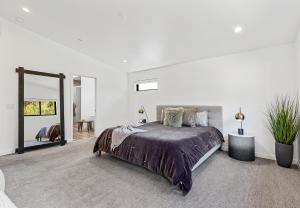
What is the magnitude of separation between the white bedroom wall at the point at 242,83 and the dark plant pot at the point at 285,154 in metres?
0.44

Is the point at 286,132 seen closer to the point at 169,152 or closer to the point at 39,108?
the point at 169,152

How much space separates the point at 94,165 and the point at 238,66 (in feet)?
12.5

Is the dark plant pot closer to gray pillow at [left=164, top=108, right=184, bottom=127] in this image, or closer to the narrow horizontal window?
gray pillow at [left=164, top=108, right=184, bottom=127]

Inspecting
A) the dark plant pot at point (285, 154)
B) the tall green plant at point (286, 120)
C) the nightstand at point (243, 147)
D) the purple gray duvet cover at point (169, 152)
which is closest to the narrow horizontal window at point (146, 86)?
the purple gray duvet cover at point (169, 152)

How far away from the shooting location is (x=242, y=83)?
3.45m

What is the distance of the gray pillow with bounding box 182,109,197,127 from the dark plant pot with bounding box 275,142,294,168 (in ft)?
5.31

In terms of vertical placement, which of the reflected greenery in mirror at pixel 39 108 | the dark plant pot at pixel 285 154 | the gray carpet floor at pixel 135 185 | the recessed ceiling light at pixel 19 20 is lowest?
the gray carpet floor at pixel 135 185

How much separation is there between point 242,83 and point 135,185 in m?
3.15

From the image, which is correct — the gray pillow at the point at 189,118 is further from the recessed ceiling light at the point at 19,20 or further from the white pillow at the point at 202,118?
the recessed ceiling light at the point at 19,20

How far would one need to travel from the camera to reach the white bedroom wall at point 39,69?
343cm

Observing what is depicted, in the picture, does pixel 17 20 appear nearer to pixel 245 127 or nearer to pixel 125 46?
pixel 125 46

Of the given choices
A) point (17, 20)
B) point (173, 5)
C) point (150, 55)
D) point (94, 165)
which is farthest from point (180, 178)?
point (17, 20)

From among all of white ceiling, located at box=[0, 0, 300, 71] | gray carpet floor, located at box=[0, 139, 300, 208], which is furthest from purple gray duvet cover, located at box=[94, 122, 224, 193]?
white ceiling, located at box=[0, 0, 300, 71]

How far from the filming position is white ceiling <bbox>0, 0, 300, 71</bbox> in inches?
89.1
